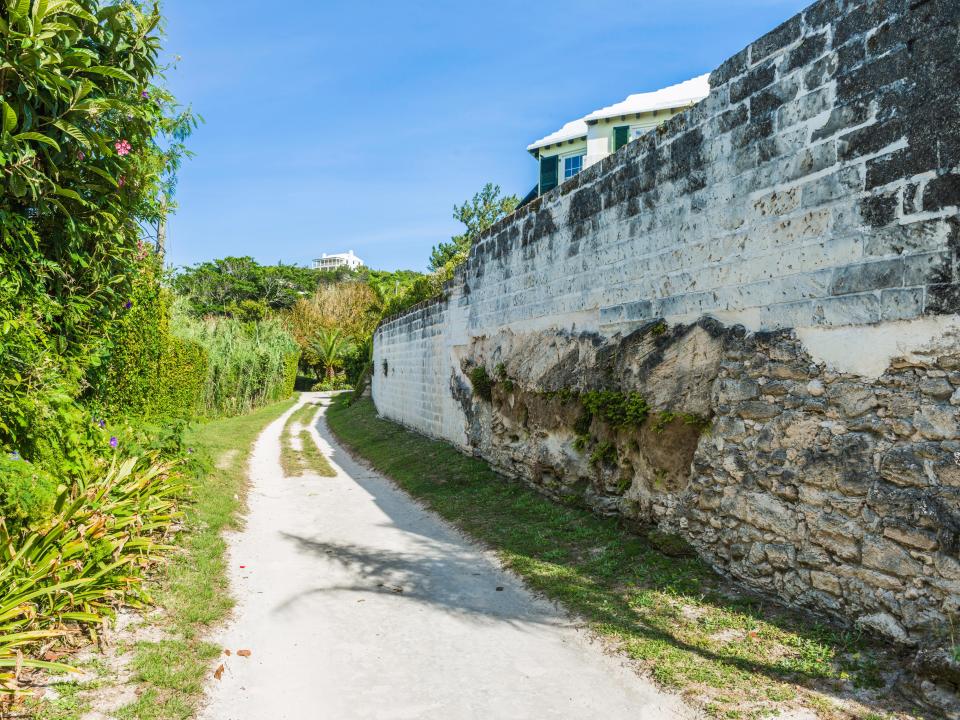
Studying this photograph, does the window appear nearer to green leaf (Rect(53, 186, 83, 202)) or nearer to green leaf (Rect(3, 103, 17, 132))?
green leaf (Rect(53, 186, 83, 202))

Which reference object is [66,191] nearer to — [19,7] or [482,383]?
[19,7]

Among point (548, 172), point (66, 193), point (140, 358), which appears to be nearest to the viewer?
point (66, 193)

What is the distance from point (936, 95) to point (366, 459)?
1160cm

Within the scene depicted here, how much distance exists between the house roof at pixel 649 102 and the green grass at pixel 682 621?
14780 millimetres

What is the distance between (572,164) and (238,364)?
46.0 feet

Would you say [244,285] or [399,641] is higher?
[244,285]

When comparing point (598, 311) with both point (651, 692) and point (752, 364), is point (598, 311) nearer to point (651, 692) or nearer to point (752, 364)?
point (752, 364)

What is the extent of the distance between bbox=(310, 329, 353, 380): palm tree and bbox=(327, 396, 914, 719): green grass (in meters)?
32.9

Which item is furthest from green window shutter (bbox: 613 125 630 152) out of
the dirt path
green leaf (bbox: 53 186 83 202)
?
green leaf (bbox: 53 186 83 202)

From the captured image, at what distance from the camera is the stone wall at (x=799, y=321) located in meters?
3.83

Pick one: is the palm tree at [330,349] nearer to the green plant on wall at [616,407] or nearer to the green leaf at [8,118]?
the green plant on wall at [616,407]

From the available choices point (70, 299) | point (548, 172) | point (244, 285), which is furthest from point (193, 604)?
point (244, 285)

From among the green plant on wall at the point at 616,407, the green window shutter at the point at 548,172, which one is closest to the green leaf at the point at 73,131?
the green plant on wall at the point at 616,407

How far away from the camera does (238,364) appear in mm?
23250
